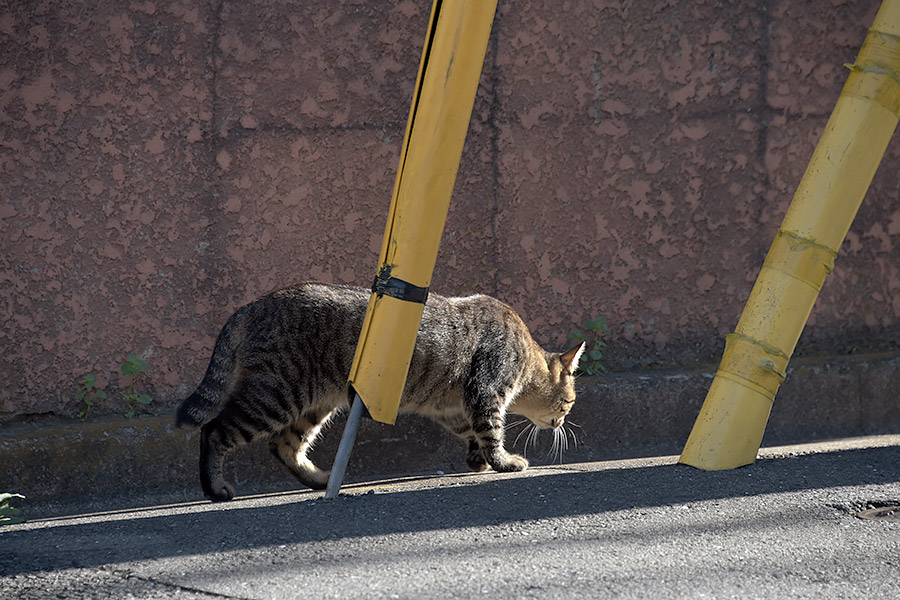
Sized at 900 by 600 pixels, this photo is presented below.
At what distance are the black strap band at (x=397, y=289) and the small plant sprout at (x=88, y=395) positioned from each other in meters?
1.78

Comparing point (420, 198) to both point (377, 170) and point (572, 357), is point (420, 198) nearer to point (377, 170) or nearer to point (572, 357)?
point (377, 170)

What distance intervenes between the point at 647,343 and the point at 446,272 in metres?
1.23

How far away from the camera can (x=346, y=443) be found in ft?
10.7

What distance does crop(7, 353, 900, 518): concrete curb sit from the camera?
401 cm

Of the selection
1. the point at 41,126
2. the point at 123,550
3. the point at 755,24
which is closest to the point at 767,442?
the point at 755,24

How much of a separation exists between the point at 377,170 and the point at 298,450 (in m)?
1.47

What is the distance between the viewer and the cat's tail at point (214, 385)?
3.82 metres

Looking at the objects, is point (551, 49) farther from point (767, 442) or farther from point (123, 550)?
point (123, 550)

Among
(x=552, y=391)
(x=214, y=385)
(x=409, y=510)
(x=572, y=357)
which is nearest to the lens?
(x=409, y=510)

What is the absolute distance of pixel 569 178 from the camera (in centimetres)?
479

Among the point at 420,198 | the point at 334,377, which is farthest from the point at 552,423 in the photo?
the point at 420,198

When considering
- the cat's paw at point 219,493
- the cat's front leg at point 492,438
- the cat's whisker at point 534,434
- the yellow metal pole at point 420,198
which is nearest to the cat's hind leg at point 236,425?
the cat's paw at point 219,493

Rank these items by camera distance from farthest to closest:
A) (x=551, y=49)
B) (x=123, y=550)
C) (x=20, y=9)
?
(x=551, y=49) < (x=20, y=9) < (x=123, y=550)

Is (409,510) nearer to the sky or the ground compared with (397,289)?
nearer to the ground
